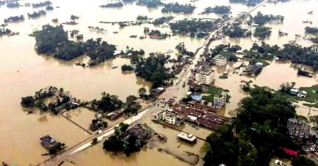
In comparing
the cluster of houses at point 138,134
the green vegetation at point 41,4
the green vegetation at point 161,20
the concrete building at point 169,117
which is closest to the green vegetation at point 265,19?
the green vegetation at point 161,20

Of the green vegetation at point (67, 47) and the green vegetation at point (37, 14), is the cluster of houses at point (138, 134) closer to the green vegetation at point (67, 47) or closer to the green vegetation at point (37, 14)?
the green vegetation at point (67, 47)

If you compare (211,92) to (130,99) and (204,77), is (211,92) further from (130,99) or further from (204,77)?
(130,99)

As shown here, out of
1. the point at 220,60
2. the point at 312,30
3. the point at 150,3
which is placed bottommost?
the point at 220,60

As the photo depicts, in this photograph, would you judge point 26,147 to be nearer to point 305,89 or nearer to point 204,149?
point 204,149

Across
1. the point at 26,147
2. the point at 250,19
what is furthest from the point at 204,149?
the point at 250,19

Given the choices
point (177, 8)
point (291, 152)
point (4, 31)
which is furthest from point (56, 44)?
point (291, 152)

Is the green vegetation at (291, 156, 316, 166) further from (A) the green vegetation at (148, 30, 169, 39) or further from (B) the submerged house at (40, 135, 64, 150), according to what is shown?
(A) the green vegetation at (148, 30, 169, 39)

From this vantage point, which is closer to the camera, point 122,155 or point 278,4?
point 122,155

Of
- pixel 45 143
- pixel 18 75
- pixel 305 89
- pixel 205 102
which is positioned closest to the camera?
pixel 45 143
